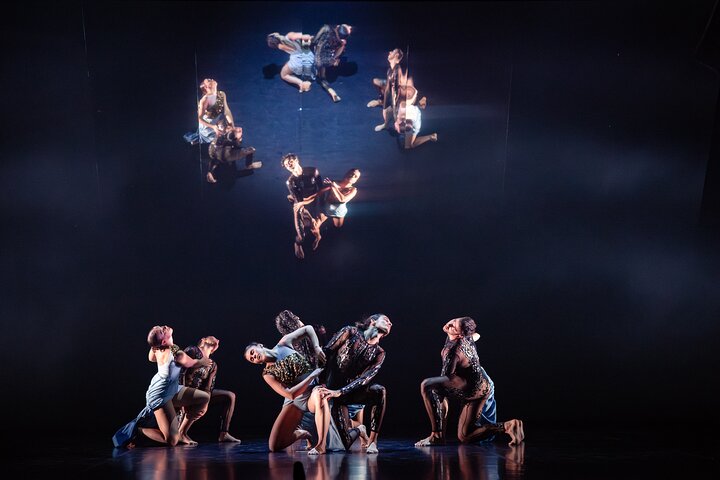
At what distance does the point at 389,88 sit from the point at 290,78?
946mm

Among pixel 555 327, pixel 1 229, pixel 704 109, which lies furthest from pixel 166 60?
pixel 704 109

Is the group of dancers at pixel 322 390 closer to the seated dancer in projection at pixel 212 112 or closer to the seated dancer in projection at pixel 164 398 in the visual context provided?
the seated dancer in projection at pixel 164 398

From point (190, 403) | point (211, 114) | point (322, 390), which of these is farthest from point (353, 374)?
point (211, 114)

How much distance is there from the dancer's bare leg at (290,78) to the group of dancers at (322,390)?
2.44 m

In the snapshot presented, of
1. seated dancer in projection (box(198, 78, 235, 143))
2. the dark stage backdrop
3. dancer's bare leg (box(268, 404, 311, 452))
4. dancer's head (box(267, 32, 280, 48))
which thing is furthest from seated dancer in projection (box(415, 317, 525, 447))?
dancer's head (box(267, 32, 280, 48))

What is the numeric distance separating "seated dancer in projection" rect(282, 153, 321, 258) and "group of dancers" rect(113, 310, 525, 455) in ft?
5.05

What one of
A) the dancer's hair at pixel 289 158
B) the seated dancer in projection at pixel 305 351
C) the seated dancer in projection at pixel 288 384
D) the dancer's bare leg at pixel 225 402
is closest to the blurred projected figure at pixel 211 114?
the dancer's hair at pixel 289 158

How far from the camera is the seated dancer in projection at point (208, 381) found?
298 inches

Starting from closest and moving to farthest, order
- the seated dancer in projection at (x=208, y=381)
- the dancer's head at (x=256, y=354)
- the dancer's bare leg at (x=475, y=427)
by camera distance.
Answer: the dancer's head at (x=256, y=354)
the dancer's bare leg at (x=475, y=427)
the seated dancer in projection at (x=208, y=381)

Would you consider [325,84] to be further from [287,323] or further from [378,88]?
[287,323]

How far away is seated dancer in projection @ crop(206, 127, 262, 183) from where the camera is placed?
8.77m

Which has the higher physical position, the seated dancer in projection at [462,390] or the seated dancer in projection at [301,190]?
the seated dancer in projection at [301,190]

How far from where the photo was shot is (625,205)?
8867 mm

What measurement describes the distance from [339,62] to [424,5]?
3.18ft
